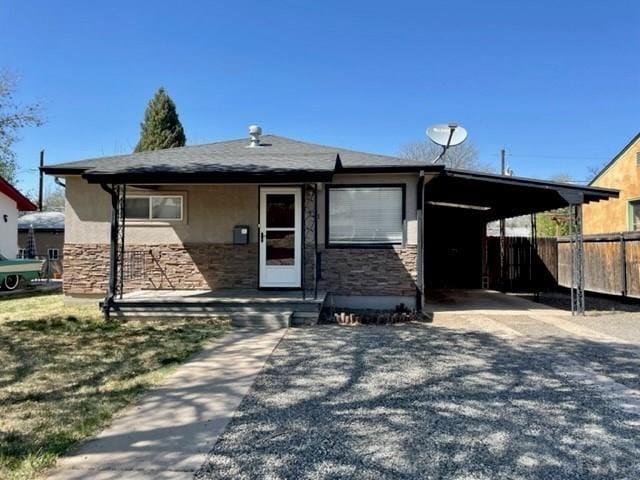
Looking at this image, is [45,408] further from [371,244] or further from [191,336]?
[371,244]

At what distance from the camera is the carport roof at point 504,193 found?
9.05 m

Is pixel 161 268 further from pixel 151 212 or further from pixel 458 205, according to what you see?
pixel 458 205

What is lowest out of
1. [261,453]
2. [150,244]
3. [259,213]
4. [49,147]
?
[261,453]

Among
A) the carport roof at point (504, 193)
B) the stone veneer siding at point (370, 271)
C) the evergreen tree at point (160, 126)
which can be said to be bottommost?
the stone veneer siding at point (370, 271)

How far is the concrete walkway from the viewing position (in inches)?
110

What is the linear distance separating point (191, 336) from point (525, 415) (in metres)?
4.71

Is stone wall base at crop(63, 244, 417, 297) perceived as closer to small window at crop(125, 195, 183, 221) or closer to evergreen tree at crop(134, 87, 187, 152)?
small window at crop(125, 195, 183, 221)

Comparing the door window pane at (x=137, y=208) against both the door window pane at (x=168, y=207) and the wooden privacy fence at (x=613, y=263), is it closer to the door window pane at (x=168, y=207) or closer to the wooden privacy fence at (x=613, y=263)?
the door window pane at (x=168, y=207)

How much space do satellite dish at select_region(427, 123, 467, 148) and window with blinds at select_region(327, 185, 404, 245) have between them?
1.85 meters

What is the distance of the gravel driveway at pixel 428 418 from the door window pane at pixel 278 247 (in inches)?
132

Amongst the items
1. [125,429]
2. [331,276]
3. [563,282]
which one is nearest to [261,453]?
[125,429]

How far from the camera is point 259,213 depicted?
9.43 m

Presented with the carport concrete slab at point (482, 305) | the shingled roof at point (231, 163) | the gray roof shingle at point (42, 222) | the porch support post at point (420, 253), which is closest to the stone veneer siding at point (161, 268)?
the shingled roof at point (231, 163)

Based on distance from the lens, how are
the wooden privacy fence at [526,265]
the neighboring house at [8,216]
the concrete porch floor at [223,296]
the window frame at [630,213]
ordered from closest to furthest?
the concrete porch floor at [223,296] < the window frame at [630,213] < the wooden privacy fence at [526,265] < the neighboring house at [8,216]
